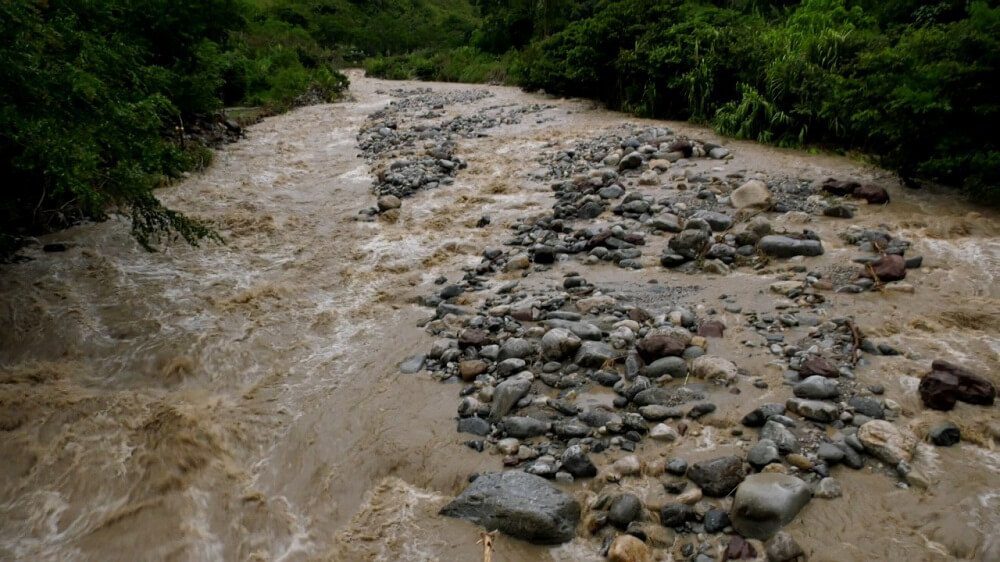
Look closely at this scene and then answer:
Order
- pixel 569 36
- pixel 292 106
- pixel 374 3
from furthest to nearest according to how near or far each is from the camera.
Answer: pixel 374 3
pixel 292 106
pixel 569 36

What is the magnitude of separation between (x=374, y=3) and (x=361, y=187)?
55.4m

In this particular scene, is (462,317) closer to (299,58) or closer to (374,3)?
(299,58)

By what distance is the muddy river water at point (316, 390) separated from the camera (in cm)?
330

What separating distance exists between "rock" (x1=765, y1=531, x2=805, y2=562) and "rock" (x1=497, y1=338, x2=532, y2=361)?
2.39m

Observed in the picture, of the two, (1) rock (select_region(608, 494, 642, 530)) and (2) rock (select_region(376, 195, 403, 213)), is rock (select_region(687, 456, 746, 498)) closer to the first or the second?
(1) rock (select_region(608, 494, 642, 530))

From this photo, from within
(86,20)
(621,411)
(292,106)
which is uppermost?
(86,20)

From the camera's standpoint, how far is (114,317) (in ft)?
20.4

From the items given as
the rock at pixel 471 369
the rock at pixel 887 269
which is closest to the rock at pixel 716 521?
the rock at pixel 471 369

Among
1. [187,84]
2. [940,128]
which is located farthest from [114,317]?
[940,128]

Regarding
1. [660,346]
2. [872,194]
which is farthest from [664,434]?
[872,194]

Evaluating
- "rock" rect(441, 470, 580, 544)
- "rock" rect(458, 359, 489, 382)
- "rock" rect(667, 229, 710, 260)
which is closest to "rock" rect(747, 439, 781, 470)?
"rock" rect(441, 470, 580, 544)

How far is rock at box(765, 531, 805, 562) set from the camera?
281cm

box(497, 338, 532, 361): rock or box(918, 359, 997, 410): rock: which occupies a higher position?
box(918, 359, 997, 410): rock

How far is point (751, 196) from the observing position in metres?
7.39
